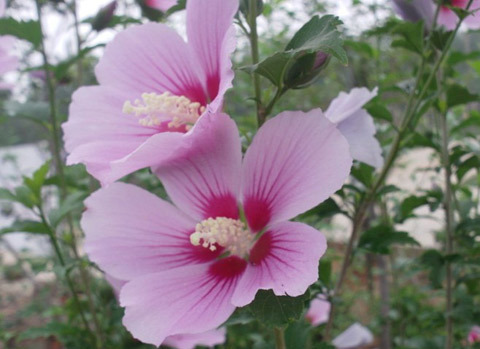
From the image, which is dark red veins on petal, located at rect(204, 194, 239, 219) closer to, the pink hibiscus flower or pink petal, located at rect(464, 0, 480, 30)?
the pink hibiscus flower

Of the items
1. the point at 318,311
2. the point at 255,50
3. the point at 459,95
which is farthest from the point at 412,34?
the point at 318,311

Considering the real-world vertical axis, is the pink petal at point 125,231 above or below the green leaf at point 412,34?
below

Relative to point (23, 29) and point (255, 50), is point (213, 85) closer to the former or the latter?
point (255, 50)

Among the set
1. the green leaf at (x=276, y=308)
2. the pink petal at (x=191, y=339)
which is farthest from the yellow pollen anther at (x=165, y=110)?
the pink petal at (x=191, y=339)

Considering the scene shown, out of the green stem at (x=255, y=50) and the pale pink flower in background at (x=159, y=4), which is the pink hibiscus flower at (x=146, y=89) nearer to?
the green stem at (x=255, y=50)

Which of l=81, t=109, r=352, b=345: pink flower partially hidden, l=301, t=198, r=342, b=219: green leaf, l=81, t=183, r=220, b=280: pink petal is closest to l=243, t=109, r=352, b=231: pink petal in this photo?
l=81, t=109, r=352, b=345: pink flower partially hidden

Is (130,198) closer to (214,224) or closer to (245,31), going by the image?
(214,224)
